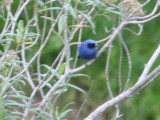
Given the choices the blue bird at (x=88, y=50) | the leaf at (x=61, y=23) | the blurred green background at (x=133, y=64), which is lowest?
the blurred green background at (x=133, y=64)

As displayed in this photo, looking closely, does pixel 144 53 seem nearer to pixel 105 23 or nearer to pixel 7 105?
pixel 105 23

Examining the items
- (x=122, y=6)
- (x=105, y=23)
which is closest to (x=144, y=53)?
(x=105, y=23)

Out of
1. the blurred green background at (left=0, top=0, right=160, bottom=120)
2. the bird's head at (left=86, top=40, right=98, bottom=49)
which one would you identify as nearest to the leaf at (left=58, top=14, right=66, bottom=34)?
the bird's head at (left=86, top=40, right=98, bottom=49)

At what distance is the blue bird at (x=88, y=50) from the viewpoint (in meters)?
4.23

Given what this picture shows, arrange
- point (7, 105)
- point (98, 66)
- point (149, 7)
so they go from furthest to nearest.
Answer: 1. point (98, 66)
2. point (149, 7)
3. point (7, 105)

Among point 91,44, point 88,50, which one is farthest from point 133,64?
point 88,50

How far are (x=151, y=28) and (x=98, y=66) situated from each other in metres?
0.88

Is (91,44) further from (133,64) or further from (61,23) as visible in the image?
(133,64)

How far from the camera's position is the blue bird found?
423 centimetres

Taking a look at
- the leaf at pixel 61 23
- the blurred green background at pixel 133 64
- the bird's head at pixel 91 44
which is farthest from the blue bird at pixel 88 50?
the blurred green background at pixel 133 64

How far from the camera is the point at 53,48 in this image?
23.1ft

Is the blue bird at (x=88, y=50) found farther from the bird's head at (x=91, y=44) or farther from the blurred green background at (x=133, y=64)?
the blurred green background at (x=133, y=64)

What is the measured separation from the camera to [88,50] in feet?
14.0

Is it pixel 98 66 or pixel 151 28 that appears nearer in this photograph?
pixel 151 28
